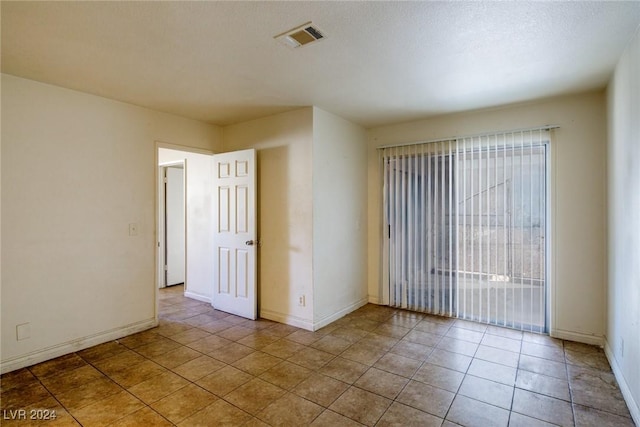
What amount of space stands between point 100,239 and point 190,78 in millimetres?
1899

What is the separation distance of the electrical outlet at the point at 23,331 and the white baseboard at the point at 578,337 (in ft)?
16.7

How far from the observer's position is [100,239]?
3295 millimetres

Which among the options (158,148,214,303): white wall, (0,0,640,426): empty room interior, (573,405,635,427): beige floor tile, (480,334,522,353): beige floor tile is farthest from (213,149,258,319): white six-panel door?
(573,405,635,427): beige floor tile

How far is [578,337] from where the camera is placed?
3285 mm

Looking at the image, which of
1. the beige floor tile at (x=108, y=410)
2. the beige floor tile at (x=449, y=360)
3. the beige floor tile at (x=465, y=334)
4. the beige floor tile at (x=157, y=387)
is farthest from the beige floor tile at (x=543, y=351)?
Result: the beige floor tile at (x=108, y=410)

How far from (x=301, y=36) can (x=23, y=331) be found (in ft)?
11.1

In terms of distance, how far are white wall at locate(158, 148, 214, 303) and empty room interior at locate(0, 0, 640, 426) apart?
0.04 metres

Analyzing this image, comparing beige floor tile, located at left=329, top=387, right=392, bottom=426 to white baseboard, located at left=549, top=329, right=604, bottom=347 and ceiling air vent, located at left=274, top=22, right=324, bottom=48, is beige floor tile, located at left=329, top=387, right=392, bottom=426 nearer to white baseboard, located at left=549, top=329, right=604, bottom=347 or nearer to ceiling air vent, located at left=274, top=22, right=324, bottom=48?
white baseboard, located at left=549, top=329, right=604, bottom=347

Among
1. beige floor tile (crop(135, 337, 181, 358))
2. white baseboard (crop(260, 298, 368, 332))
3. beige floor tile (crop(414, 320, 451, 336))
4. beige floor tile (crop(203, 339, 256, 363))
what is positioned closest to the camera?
beige floor tile (crop(203, 339, 256, 363))

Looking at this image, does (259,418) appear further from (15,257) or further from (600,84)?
(600,84)

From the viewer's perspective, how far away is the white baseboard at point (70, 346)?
2.71 meters

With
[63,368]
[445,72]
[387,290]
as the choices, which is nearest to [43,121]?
[63,368]

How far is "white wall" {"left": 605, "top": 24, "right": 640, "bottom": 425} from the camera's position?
209cm

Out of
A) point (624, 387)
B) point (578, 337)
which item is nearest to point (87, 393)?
point (624, 387)
